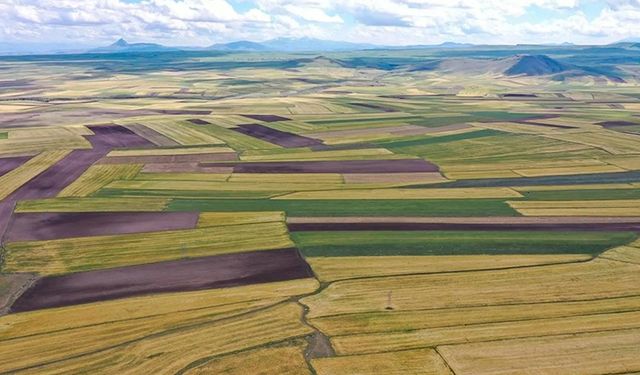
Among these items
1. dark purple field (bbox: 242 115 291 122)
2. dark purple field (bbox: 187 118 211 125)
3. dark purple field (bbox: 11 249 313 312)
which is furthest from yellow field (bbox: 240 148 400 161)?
dark purple field (bbox: 11 249 313 312)

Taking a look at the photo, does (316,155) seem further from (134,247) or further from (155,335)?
(155,335)

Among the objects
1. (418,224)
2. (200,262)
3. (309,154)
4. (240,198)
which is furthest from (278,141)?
(200,262)

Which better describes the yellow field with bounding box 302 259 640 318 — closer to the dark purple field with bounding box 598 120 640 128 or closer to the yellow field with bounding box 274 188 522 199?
the yellow field with bounding box 274 188 522 199

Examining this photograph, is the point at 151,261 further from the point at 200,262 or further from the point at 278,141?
the point at 278,141

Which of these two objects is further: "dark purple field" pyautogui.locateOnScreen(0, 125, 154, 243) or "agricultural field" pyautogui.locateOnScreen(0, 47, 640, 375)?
"dark purple field" pyautogui.locateOnScreen(0, 125, 154, 243)

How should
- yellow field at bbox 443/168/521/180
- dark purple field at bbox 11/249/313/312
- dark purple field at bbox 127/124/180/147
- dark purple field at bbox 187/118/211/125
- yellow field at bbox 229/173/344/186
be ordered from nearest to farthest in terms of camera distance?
dark purple field at bbox 11/249/313/312, yellow field at bbox 229/173/344/186, yellow field at bbox 443/168/521/180, dark purple field at bbox 127/124/180/147, dark purple field at bbox 187/118/211/125

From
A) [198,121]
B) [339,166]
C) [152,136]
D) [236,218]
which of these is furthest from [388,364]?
[198,121]
